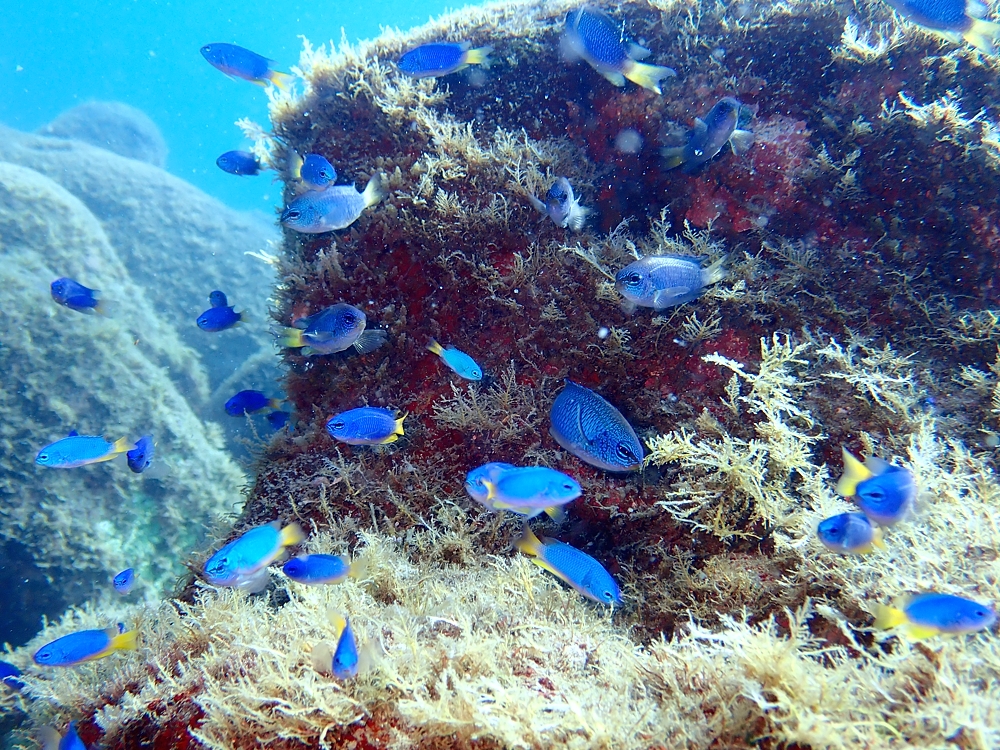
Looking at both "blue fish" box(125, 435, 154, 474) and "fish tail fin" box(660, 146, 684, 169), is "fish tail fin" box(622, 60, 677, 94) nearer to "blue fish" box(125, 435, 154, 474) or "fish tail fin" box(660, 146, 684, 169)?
"fish tail fin" box(660, 146, 684, 169)

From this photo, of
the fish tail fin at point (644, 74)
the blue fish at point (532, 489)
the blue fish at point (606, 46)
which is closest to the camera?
the blue fish at point (532, 489)

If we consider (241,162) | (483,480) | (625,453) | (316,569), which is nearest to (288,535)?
(316,569)

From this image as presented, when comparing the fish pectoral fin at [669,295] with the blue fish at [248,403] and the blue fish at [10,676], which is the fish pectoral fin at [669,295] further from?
the blue fish at [10,676]

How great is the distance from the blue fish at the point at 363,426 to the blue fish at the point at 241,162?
11.9ft

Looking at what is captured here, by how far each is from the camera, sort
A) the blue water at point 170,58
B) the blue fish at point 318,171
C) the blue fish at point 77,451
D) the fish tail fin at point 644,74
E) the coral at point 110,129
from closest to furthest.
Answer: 1. the fish tail fin at point 644,74
2. the blue fish at point 318,171
3. the blue fish at point 77,451
4. the coral at point 110,129
5. the blue water at point 170,58

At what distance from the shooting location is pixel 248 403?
18.5 ft

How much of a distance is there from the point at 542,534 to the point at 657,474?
3.25ft

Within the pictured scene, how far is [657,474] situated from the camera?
→ 3506 millimetres

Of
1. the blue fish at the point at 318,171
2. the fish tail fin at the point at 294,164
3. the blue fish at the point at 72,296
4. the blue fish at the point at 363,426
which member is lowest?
the blue fish at the point at 363,426

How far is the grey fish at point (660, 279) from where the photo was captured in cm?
303

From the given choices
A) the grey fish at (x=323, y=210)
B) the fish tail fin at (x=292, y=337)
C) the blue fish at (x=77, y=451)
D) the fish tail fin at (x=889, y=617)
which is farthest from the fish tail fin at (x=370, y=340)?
the fish tail fin at (x=889, y=617)

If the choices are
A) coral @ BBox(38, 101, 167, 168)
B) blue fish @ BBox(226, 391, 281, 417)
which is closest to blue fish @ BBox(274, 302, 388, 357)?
blue fish @ BBox(226, 391, 281, 417)

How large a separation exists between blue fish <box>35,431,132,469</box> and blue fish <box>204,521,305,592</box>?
2.34 metres

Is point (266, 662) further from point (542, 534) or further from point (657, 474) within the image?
point (657, 474)
